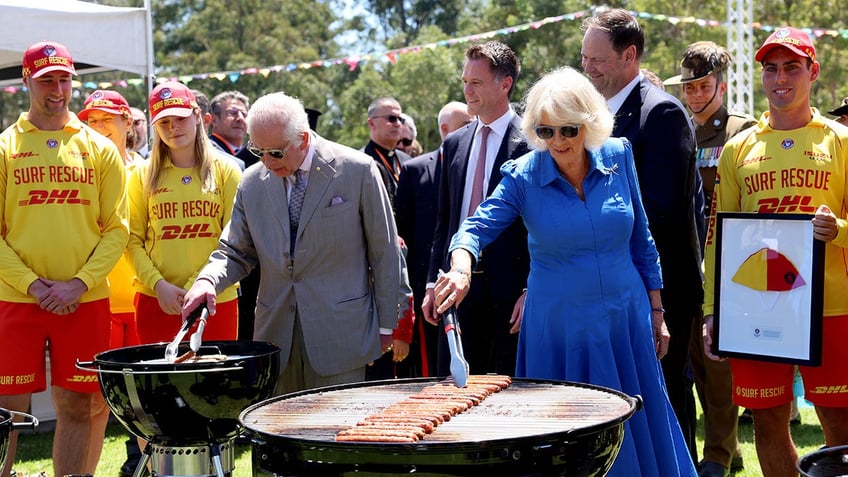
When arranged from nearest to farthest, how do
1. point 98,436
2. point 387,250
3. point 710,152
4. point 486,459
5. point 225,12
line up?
point 486,459 < point 387,250 < point 98,436 < point 710,152 < point 225,12

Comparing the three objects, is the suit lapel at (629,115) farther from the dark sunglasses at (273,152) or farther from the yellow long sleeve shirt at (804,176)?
the dark sunglasses at (273,152)

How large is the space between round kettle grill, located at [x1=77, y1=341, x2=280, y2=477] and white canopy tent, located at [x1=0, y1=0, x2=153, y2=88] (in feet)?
13.1

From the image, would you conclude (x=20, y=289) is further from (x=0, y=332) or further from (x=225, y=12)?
(x=225, y=12)

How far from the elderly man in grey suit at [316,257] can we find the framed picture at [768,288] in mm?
1475

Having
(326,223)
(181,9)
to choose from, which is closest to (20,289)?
(326,223)

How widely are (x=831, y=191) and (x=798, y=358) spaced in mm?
747

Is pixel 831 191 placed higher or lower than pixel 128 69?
lower

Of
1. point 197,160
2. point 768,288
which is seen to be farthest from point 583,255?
point 197,160

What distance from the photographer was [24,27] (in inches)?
293

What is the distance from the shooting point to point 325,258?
4770mm

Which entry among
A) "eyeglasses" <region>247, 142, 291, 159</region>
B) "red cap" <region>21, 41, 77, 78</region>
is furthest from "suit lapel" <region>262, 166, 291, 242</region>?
"red cap" <region>21, 41, 77, 78</region>

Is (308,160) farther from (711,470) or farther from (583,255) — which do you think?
(711,470)

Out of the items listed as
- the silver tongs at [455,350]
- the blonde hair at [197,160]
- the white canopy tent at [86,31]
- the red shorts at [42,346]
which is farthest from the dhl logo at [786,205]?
the white canopy tent at [86,31]

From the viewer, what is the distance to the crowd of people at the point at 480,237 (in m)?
4.10
